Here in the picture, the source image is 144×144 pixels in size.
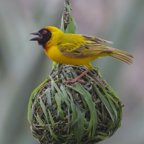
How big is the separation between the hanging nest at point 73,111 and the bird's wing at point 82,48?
0.19 metres

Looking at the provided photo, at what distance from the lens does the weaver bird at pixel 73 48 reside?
2.06 metres

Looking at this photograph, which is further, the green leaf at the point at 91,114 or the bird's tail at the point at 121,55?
the bird's tail at the point at 121,55

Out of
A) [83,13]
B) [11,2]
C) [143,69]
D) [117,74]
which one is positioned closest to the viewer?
[117,74]

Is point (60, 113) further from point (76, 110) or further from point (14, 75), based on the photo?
point (14, 75)

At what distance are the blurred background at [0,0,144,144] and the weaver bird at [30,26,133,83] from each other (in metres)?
0.97

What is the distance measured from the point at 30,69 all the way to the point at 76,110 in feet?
5.02

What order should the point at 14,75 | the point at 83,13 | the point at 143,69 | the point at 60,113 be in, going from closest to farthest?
the point at 60,113 < the point at 14,75 < the point at 83,13 < the point at 143,69

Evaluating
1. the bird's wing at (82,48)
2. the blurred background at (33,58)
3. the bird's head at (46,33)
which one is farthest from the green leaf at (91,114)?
the blurred background at (33,58)

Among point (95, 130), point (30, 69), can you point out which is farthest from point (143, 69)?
point (95, 130)

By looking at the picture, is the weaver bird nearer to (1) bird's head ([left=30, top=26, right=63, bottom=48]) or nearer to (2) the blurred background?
(1) bird's head ([left=30, top=26, right=63, bottom=48])

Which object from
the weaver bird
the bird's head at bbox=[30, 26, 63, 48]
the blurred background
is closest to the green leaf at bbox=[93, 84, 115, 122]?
the weaver bird

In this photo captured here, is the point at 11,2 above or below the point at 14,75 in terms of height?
above

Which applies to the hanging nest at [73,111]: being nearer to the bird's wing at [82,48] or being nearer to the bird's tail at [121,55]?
the bird's wing at [82,48]

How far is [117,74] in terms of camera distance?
3096 mm
